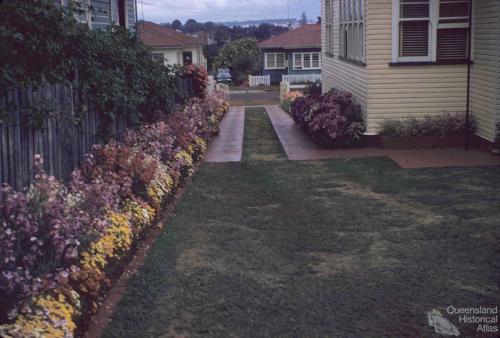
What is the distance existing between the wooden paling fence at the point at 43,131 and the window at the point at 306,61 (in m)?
46.8

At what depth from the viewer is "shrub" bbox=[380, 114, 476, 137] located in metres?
14.2

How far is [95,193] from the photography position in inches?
265

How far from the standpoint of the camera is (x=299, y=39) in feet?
182

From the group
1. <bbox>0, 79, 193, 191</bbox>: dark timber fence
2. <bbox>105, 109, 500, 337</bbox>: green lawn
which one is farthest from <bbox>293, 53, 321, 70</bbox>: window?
<bbox>0, 79, 193, 191</bbox>: dark timber fence

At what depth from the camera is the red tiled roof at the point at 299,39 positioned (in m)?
54.5

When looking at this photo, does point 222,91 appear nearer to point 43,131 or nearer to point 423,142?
point 423,142

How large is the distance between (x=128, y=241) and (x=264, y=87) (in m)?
45.7

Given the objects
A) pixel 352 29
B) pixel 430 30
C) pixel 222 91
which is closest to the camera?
pixel 430 30

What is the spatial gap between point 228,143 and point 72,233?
37.2ft

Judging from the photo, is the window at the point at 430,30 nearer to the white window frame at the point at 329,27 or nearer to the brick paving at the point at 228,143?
the brick paving at the point at 228,143

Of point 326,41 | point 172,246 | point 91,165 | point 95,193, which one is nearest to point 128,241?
point 95,193

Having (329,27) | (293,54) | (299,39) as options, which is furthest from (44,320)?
(299,39)

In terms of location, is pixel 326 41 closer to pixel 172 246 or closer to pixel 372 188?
pixel 372 188

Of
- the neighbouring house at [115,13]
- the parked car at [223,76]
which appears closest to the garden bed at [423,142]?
the neighbouring house at [115,13]
